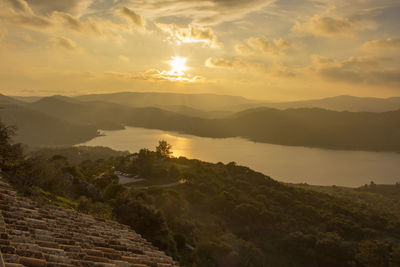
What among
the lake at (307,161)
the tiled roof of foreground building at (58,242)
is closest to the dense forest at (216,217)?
the tiled roof of foreground building at (58,242)

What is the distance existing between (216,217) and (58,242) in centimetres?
2934

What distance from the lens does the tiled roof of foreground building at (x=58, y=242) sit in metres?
5.04

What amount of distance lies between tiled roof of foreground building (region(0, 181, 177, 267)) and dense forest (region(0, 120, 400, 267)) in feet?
11.6

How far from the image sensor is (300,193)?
169ft

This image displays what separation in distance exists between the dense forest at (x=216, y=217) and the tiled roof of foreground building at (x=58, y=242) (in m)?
3.53

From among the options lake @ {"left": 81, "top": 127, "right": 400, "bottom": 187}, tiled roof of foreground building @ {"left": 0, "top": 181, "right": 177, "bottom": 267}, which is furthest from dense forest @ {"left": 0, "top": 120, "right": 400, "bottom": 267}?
lake @ {"left": 81, "top": 127, "right": 400, "bottom": 187}

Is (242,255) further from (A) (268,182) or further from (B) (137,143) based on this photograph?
(B) (137,143)

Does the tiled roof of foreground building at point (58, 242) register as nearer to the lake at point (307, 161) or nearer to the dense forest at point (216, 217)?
the dense forest at point (216, 217)

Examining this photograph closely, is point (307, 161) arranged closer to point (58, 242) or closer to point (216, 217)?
point (216, 217)

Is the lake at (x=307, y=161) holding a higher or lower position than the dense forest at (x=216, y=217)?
lower

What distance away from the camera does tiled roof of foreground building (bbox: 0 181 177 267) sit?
16.5 feet

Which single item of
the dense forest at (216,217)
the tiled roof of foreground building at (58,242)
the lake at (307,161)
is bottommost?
the lake at (307,161)

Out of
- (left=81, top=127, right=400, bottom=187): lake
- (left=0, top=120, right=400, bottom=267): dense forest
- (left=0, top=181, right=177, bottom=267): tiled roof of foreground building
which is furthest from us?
(left=81, top=127, right=400, bottom=187): lake

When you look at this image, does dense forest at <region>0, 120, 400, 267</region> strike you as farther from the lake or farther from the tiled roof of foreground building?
the lake
